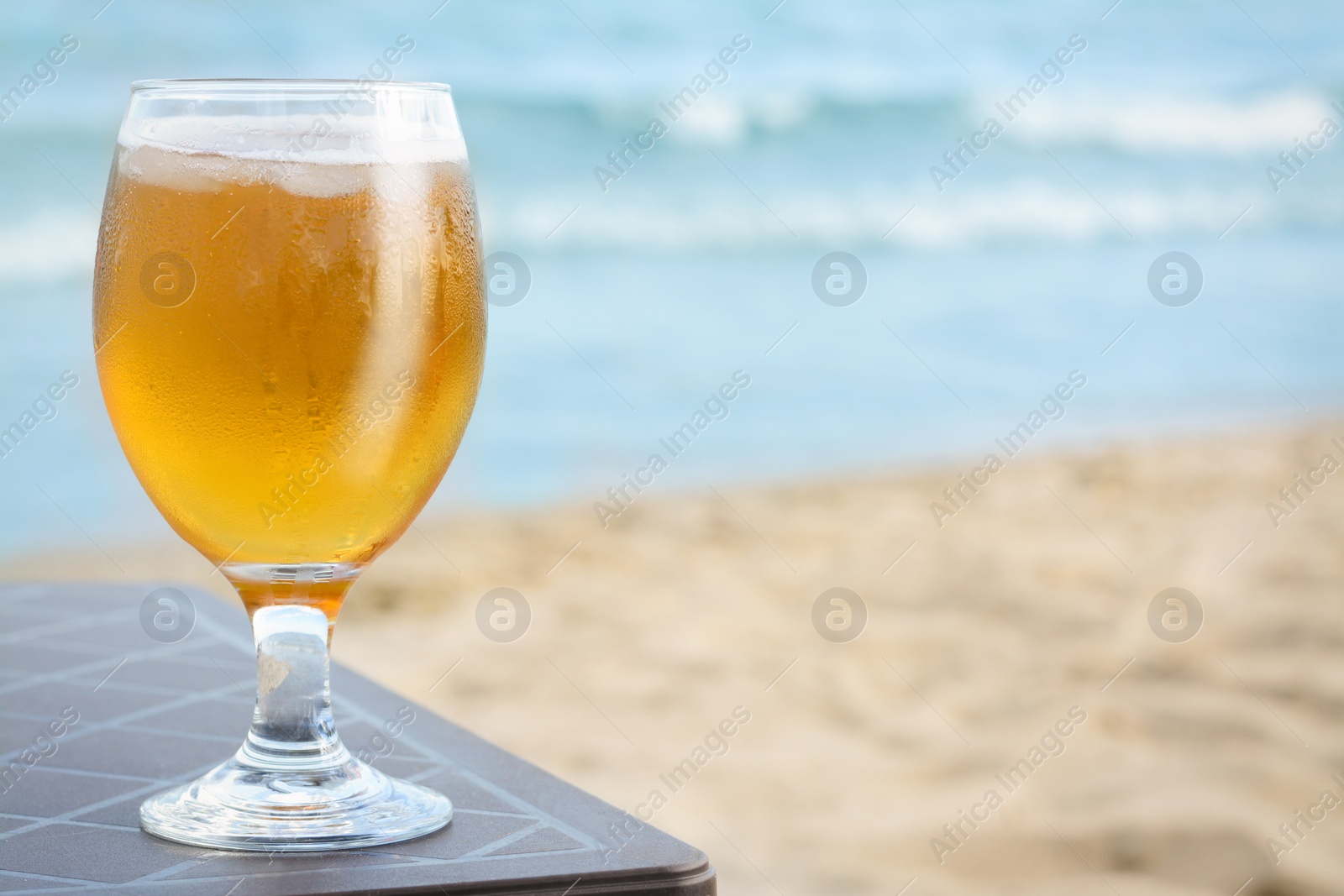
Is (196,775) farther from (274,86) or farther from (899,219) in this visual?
(899,219)

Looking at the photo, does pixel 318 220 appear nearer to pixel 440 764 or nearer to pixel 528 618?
pixel 440 764

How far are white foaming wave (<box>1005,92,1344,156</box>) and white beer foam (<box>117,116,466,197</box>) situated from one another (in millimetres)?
13775

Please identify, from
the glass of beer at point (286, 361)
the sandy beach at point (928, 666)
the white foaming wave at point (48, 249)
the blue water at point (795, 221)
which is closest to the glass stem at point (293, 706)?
the glass of beer at point (286, 361)

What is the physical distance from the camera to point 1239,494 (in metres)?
6.27

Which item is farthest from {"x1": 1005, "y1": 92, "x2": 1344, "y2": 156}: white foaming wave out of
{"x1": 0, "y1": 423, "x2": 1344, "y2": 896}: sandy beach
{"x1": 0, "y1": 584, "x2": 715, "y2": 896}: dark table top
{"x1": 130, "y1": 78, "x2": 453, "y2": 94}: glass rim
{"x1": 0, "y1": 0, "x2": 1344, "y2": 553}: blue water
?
{"x1": 130, "y1": 78, "x2": 453, "y2": 94}: glass rim

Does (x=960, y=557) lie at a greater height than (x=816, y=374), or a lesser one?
lesser

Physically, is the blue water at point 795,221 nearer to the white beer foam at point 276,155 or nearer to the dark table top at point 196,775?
the dark table top at point 196,775

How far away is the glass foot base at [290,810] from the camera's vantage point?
2.58 feet

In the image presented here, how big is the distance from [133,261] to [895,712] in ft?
11.5

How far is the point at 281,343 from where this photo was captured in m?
0.79

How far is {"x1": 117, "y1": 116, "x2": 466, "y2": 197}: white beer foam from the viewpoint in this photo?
0.81 meters

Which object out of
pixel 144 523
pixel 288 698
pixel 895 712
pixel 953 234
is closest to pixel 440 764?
pixel 288 698

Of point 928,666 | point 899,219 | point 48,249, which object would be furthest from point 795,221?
point 928,666

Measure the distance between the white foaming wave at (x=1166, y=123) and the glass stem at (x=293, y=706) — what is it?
13836 mm
